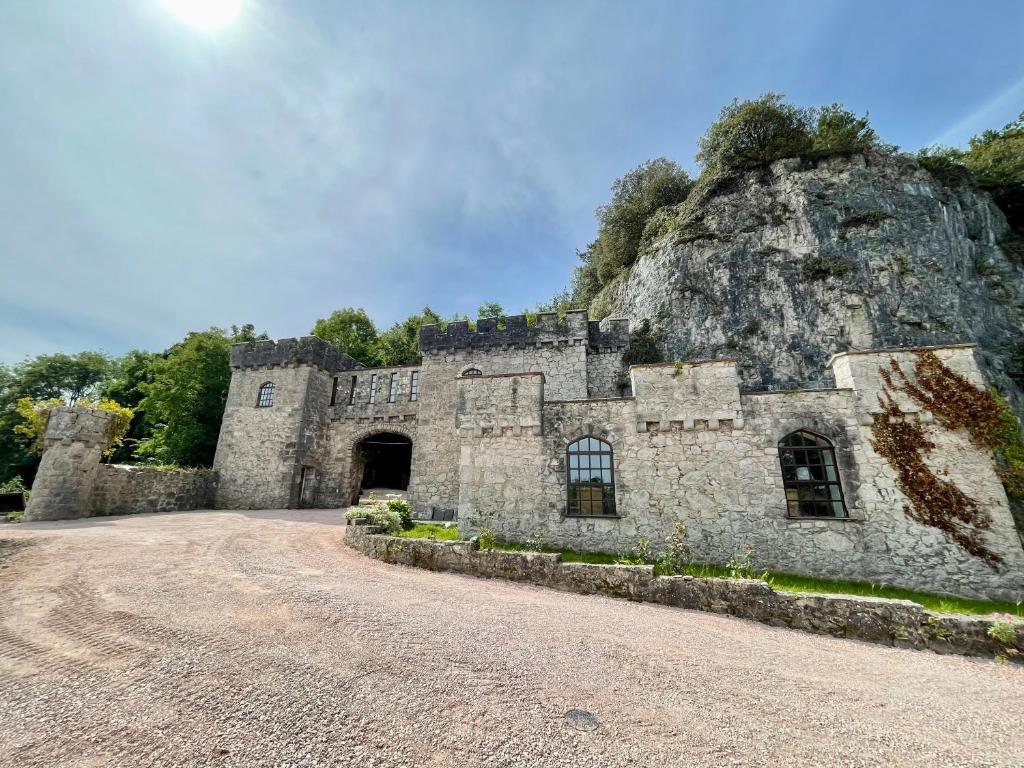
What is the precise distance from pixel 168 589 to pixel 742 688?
25.4 feet

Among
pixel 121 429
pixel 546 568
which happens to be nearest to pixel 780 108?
pixel 546 568

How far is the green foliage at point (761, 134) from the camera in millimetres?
20016

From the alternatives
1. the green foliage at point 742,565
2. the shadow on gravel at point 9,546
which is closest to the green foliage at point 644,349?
the green foliage at point 742,565

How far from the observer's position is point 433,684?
364 centimetres

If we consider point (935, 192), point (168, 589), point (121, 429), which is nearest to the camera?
point (168, 589)

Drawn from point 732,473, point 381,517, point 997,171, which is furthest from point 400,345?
point 997,171

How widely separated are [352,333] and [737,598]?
3068 cm

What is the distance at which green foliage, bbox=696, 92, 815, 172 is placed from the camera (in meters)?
20.0

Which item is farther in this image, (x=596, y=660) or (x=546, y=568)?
(x=546, y=568)

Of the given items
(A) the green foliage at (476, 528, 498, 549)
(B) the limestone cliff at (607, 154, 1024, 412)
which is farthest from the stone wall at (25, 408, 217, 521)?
(B) the limestone cliff at (607, 154, 1024, 412)

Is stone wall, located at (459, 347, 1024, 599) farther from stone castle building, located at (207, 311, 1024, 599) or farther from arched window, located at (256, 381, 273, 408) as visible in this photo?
arched window, located at (256, 381, 273, 408)

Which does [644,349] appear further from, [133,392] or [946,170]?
[133,392]

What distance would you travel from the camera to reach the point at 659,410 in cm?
984

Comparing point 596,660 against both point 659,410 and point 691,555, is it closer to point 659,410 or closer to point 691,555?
point 691,555
